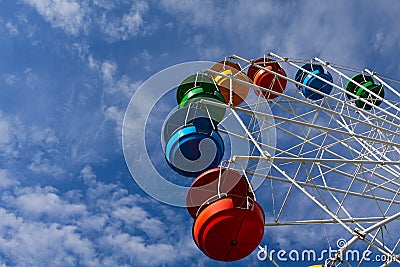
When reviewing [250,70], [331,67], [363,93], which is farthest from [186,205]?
[363,93]

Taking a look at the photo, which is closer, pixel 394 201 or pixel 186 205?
pixel 186 205

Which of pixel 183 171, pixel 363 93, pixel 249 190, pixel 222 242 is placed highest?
pixel 363 93

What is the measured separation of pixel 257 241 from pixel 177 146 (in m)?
2.73

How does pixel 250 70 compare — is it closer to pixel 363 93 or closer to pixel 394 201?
pixel 363 93

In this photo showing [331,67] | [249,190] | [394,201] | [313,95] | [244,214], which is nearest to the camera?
[244,214]

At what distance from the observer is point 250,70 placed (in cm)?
1562

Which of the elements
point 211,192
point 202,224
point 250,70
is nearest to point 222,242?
point 202,224

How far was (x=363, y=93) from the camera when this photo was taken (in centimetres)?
1590

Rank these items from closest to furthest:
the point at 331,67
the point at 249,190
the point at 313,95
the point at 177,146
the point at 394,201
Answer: the point at 249,190, the point at 177,146, the point at 394,201, the point at 331,67, the point at 313,95

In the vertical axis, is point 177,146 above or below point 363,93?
below

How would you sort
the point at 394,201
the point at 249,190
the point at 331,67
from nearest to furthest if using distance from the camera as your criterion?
the point at 249,190 < the point at 394,201 < the point at 331,67

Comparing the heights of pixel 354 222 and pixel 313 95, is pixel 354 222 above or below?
below

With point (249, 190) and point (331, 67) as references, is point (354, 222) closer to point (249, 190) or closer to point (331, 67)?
point (249, 190)

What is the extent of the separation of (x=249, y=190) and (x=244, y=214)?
800 millimetres
